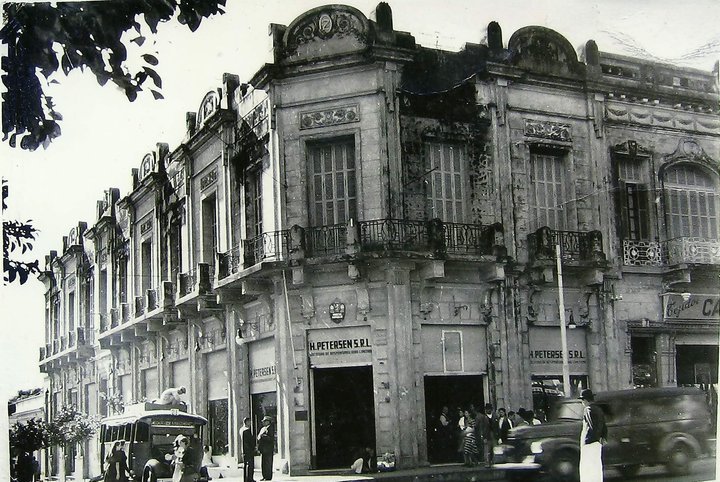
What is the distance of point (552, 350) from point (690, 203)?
Answer: 2650 millimetres

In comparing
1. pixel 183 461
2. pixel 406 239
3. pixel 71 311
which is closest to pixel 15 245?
pixel 71 311

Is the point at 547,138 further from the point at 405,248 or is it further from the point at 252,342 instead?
the point at 252,342

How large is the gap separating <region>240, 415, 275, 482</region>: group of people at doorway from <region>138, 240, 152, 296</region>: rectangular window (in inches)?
82.7

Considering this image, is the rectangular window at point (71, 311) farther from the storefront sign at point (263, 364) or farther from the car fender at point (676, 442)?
the car fender at point (676, 442)

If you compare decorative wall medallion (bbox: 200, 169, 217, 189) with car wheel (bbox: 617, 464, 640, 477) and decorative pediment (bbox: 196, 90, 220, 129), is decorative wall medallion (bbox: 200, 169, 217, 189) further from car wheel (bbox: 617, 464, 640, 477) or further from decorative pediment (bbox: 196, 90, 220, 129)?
car wheel (bbox: 617, 464, 640, 477)

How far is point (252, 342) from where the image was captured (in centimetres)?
1249

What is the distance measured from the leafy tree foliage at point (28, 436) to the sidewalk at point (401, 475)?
1.86m

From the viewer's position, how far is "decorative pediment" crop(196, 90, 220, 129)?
9.80m

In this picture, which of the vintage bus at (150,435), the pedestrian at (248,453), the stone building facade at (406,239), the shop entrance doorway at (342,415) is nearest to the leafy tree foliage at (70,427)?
the vintage bus at (150,435)

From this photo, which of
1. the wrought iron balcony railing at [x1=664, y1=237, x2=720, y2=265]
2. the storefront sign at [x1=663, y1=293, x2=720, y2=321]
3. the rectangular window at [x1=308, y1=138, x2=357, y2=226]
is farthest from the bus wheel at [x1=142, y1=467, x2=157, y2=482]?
the wrought iron balcony railing at [x1=664, y1=237, x2=720, y2=265]

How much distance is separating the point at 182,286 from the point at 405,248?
310 centimetres

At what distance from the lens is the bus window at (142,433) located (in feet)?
31.2

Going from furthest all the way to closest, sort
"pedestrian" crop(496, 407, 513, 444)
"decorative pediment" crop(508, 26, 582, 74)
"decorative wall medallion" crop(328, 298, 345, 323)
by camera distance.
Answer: "decorative wall medallion" crop(328, 298, 345, 323), "pedestrian" crop(496, 407, 513, 444), "decorative pediment" crop(508, 26, 582, 74)

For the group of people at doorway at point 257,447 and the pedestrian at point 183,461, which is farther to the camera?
the group of people at doorway at point 257,447
